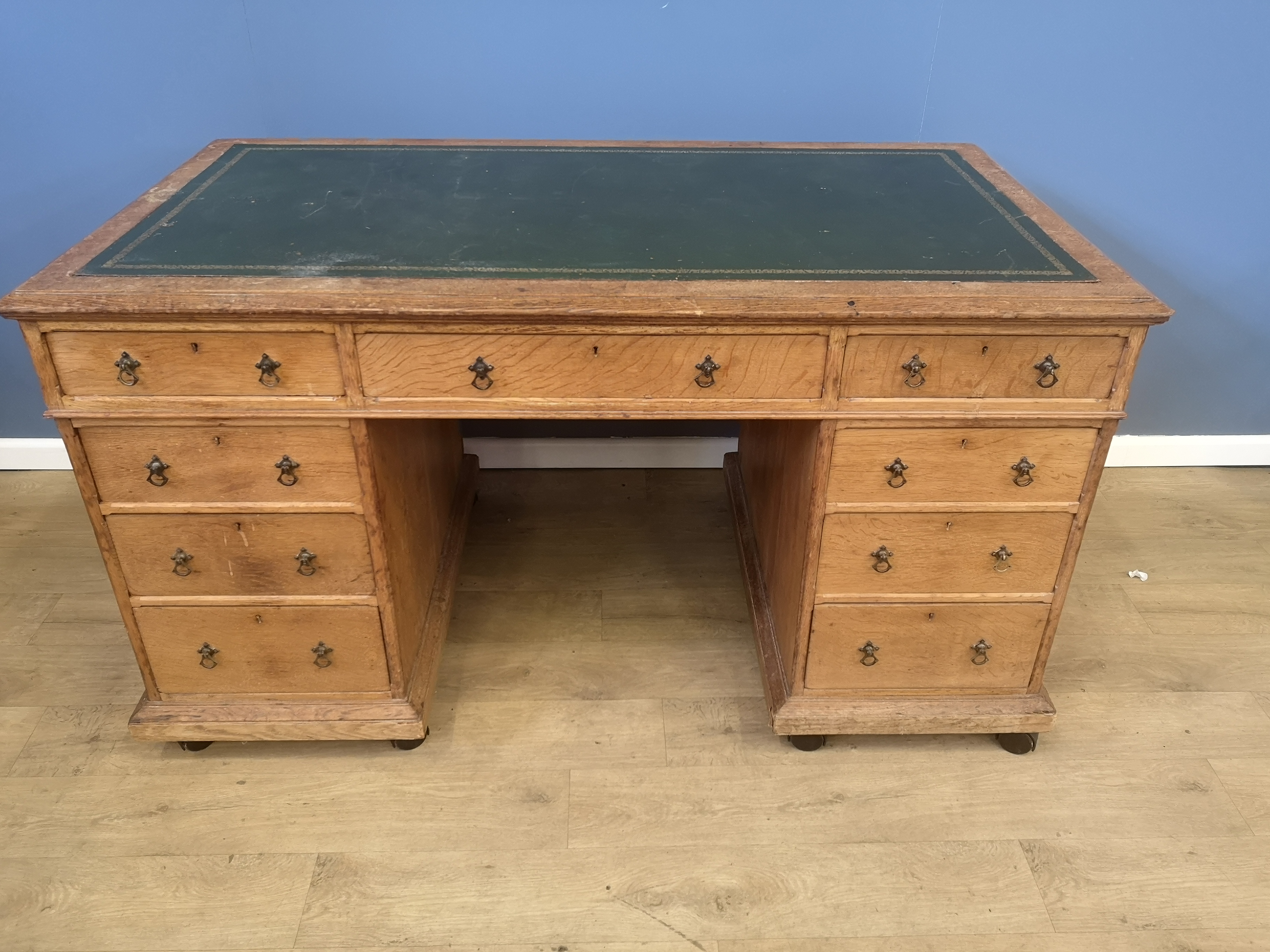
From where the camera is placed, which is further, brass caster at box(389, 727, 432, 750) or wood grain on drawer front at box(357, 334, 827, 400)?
brass caster at box(389, 727, 432, 750)

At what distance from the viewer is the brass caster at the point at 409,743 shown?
182 cm

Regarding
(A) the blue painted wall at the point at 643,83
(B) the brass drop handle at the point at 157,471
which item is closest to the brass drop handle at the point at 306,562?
(B) the brass drop handle at the point at 157,471

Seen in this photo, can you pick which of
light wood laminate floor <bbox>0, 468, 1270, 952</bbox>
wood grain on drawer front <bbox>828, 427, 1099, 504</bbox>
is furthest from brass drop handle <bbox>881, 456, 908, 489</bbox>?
light wood laminate floor <bbox>0, 468, 1270, 952</bbox>

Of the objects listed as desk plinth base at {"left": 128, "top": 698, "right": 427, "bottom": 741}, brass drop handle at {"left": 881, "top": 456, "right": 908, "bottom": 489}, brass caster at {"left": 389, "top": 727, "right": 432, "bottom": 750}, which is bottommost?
brass caster at {"left": 389, "top": 727, "right": 432, "bottom": 750}

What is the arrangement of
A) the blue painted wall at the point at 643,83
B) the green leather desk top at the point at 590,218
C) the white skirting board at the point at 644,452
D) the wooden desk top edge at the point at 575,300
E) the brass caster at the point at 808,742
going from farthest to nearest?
the white skirting board at the point at 644,452 < the blue painted wall at the point at 643,83 < the brass caster at the point at 808,742 < the green leather desk top at the point at 590,218 < the wooden desk top edge at the point at 575,300

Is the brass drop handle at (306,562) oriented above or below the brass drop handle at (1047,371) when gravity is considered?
below

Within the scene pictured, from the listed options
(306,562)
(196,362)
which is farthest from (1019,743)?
(196,362)

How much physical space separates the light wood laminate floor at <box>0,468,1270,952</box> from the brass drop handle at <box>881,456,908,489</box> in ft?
1.95

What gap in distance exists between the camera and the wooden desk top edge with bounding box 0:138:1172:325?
1.37 m

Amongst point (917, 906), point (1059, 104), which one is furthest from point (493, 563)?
point (1059, 104)

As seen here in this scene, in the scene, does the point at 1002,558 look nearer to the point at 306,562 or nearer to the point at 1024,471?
the point at 1024,471

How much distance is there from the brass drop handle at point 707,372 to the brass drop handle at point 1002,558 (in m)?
0.61

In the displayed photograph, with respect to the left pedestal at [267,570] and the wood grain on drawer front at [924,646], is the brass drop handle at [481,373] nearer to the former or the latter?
the left pedestal at [267,570]

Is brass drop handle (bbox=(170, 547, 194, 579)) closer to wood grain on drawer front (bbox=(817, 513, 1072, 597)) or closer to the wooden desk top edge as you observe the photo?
the wooden desk top edge
